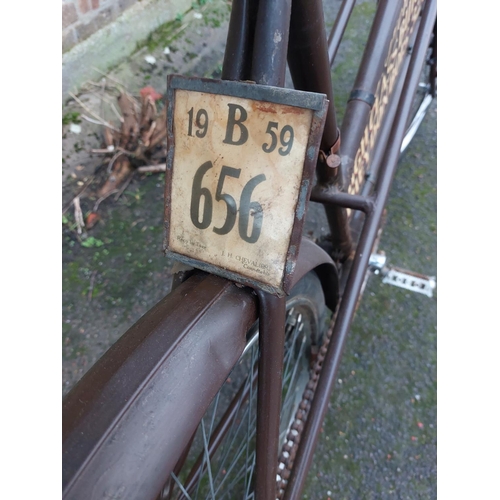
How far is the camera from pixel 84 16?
196 cm

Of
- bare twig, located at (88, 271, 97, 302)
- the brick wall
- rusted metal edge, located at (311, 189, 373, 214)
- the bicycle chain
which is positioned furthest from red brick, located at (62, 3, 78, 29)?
rusted metal edge, located at (311, 189, 373, 214)

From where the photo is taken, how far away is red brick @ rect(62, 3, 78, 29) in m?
1.86

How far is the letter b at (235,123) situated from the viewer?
1.86 feet

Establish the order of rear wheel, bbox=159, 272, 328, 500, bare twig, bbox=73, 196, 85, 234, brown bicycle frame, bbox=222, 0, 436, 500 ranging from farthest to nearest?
bare twig, bbox=73, 196, 85, 234 → rear wheel, bbox=159, 272, 328, 500 → brown bicycle frame, bbox=222, 0, 436, 500

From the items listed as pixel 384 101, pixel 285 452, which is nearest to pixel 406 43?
pixel 384 101

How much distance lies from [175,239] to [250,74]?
27 cm

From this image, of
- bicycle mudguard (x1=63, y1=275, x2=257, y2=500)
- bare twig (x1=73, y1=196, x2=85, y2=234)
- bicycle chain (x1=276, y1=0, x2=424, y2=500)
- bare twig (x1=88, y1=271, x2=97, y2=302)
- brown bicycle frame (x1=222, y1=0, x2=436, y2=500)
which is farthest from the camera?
bare twig (x1=73, y1=196, x2=85, y2=234)

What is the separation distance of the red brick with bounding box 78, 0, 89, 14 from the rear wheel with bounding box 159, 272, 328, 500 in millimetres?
1738

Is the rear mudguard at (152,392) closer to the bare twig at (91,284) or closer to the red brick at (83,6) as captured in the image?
the bare twig at (91,284)

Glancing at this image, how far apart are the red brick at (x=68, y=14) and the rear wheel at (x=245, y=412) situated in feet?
5.47

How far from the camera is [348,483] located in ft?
4.13

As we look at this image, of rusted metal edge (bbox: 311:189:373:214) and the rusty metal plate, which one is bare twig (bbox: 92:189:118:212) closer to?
rusted metal edge (bbox: 311:189:373:214)

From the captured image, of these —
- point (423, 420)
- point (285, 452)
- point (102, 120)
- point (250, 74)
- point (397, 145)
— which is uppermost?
point (250, 74)

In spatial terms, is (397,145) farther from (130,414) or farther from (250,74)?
(130,414)
